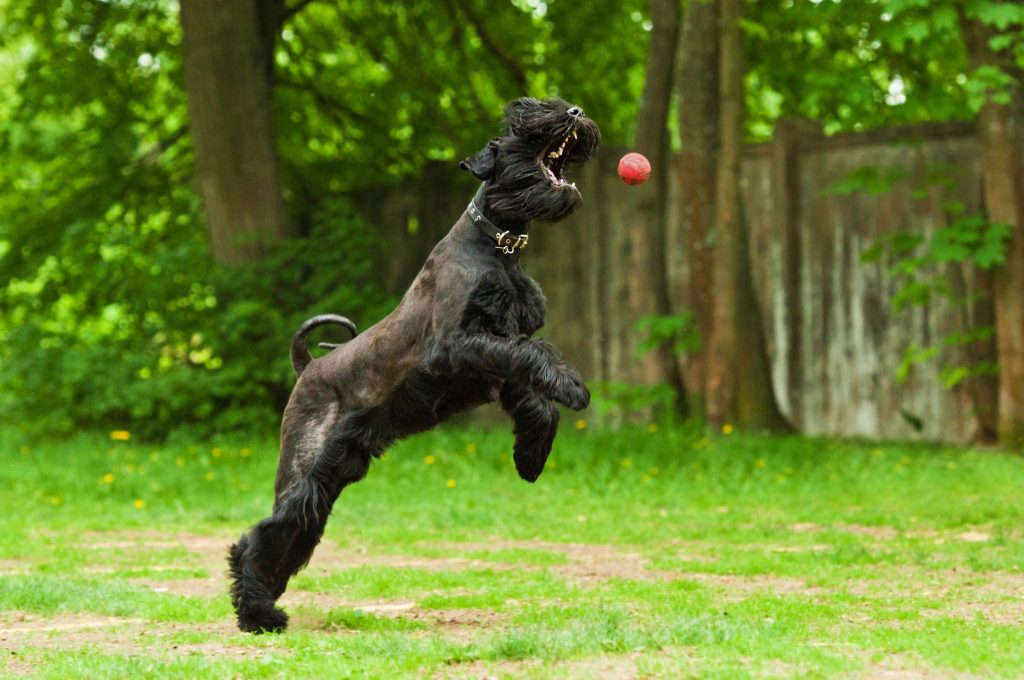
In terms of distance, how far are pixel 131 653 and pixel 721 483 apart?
631 centimetres

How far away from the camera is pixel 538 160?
19.3ft

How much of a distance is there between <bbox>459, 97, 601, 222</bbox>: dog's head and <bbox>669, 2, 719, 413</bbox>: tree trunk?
692cm

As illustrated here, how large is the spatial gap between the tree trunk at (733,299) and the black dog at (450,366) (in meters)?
6.52

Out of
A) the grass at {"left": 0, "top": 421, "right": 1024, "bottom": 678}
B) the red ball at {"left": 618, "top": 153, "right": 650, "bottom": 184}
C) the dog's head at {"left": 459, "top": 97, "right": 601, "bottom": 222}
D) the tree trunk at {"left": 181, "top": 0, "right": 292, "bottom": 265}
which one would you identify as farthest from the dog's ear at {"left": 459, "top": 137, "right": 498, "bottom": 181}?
the tree trunk at {"left": 181, "top": 0, "right": 292, "bottom": 265}

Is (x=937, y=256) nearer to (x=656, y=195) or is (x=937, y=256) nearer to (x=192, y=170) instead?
(x=656, y=195)

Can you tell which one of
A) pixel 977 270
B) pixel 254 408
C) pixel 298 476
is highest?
pixel 977 270

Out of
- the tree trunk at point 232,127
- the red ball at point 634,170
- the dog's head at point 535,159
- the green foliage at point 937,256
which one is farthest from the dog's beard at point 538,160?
the tree trunk at point 232,127

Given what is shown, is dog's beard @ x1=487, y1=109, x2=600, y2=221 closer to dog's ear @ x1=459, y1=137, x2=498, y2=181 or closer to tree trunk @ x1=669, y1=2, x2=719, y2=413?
dog's ear @ x1=459, y1=137, x2=498, y2=181

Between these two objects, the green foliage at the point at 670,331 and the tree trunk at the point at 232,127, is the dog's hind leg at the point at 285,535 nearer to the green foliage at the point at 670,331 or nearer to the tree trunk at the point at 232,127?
the green foliage at the point at 670,331

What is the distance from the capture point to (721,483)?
11.1m

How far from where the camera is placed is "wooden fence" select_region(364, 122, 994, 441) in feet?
40.8

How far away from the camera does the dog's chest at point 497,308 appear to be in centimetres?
570

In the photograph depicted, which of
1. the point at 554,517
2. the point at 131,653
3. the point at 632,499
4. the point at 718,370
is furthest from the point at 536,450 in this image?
the point at 718,370

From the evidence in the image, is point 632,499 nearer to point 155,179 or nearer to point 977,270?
point 977,270
